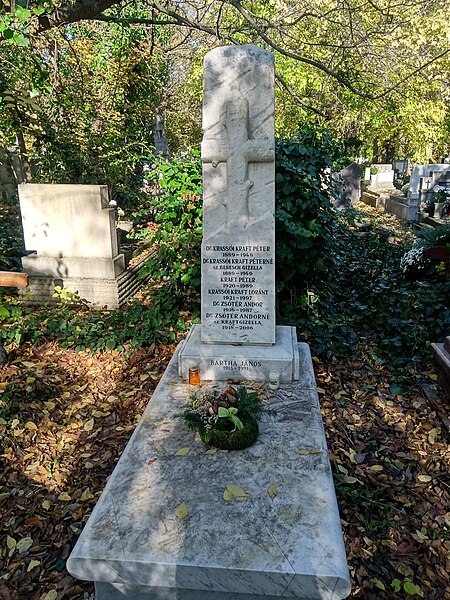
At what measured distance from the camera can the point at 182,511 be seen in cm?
236

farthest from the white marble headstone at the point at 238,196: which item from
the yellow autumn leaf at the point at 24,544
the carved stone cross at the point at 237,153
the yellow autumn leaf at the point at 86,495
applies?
the yellow autumn leaf at the point at 24,544

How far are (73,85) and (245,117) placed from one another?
22.2 feet

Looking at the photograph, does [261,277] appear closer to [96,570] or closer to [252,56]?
[252,56]

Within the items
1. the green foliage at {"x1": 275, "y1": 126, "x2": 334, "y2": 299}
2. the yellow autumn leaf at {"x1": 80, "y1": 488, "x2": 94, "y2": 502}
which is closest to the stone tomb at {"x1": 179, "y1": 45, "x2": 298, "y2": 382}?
the yellow autumn leaf at {"x1": 80, "y1": 488, "x2": 94, "y2": 502}

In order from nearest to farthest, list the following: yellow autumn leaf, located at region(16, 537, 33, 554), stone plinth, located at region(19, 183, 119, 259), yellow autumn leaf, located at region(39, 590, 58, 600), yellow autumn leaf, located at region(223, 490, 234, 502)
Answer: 1. yellow autumn leaf, located at region(223, 490, 234, 502)
2. yellow autumn leaf, located at region(39, 590, 58, 600)
3. yellow autumn leaf, located at region(16, 537, 33, 554)
4. stone plinth, located at region(19, 183, 119, 259)

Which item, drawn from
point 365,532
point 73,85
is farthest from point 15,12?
point 73,85

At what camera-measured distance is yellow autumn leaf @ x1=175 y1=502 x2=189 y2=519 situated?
7.65 ft

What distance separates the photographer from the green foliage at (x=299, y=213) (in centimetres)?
523

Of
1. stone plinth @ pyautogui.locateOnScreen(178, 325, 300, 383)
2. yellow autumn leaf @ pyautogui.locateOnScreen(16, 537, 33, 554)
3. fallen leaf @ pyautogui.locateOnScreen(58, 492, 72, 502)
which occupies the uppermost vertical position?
stone plinth @ pyautogui.locateOnScreen(178, 325, 300, 383)

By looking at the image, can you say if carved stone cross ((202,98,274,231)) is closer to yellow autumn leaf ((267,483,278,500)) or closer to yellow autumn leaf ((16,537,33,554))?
yellow autumn leaf ((267,483,278,500))

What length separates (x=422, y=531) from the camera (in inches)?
121

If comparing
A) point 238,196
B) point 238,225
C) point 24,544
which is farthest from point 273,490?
point 238,196

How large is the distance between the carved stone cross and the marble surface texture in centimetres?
168

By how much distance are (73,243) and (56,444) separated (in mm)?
3665
